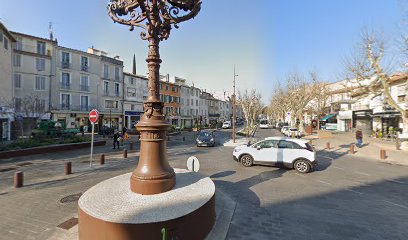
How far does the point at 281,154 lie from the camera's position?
952 centimetres

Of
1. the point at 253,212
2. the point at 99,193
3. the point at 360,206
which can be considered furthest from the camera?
the point at 360,206

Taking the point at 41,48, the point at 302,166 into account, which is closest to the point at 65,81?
the point at 41,48

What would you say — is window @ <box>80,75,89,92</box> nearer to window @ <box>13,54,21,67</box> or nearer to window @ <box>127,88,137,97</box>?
window @ <box>13,54,21,67</box>

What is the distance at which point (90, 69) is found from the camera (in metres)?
33.3

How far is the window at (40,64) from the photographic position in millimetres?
27797

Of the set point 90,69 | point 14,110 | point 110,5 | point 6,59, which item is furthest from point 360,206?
point 90,69

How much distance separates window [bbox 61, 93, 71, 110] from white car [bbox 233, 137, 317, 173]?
30025mm

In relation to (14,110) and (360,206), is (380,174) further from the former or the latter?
(14,110)

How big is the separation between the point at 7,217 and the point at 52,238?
1.91 meters

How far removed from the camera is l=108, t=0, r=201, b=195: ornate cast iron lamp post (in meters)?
4.32

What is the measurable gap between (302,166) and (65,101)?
3339 centimetres

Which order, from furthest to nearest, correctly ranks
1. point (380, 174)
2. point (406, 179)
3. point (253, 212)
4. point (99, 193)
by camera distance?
point (380, 174), point (406, 179), point (253, 212), point (99, 193)

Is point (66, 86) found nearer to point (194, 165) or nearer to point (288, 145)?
point (194, 165)

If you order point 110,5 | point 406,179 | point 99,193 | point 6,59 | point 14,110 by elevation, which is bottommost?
point 406,179
